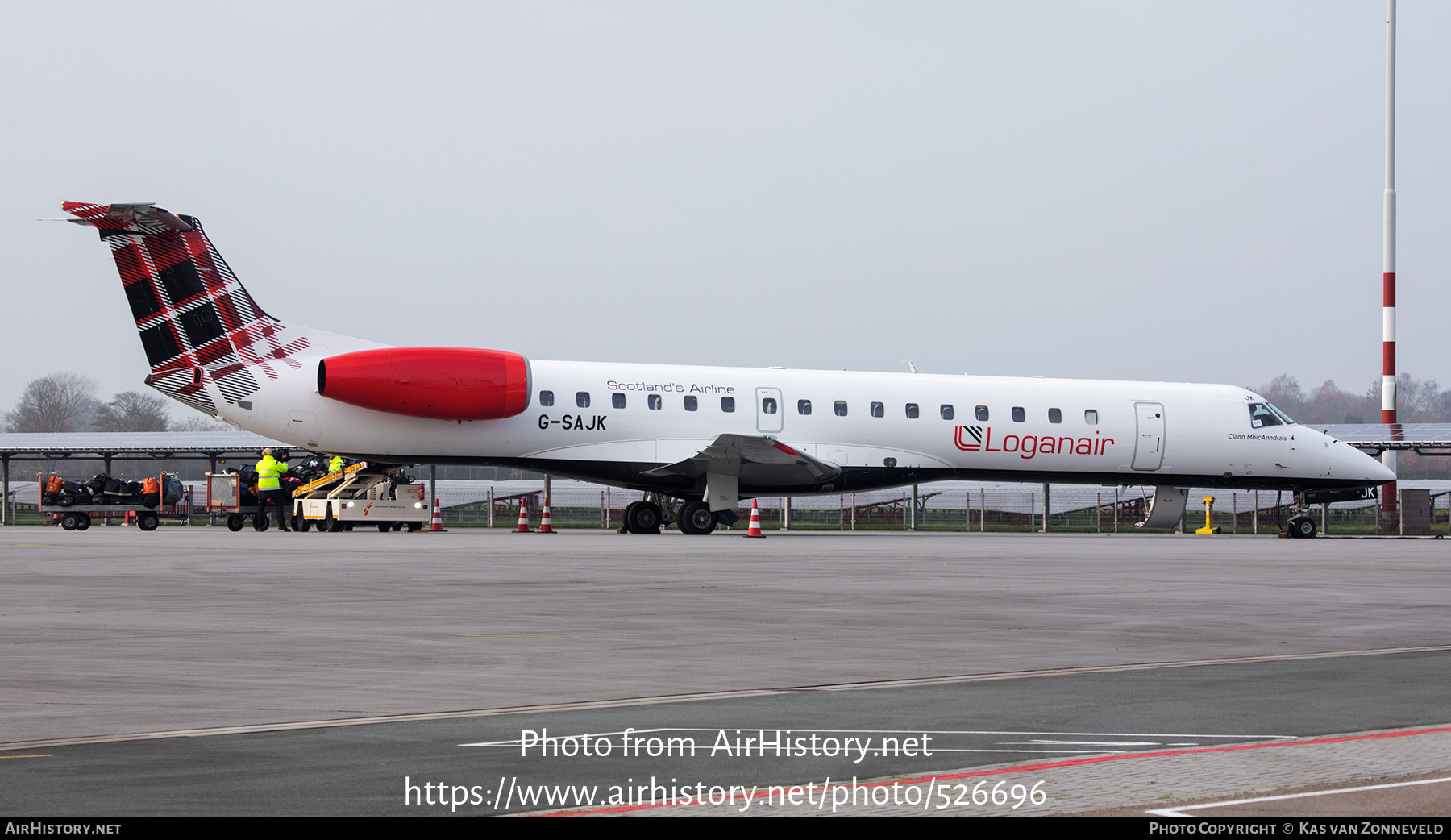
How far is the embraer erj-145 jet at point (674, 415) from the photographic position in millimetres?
29797

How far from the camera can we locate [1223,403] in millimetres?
33812

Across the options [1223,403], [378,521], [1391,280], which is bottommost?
[378,521]

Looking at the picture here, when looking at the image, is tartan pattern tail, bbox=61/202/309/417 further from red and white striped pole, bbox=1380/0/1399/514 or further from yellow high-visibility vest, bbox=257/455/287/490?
red and white striped pole, bbox=1380/0/1399/514

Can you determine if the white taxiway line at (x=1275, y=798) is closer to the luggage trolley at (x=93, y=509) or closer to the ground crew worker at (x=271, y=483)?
the ground crew worker at (x=271, y=483)

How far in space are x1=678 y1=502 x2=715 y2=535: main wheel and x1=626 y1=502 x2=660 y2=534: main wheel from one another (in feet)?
3.36

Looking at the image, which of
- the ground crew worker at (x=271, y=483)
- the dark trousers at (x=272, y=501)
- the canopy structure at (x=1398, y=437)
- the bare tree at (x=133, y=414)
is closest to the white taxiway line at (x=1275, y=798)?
the ground crew worker at (x=271, y=483)

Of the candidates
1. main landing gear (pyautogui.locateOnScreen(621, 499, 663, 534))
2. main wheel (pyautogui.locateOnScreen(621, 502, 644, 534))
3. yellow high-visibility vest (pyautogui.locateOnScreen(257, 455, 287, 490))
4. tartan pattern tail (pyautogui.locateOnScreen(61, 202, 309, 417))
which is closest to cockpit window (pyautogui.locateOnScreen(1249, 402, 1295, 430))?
main landing gear (pyautogui.locateOnScreen(621, 499, 663, 534))

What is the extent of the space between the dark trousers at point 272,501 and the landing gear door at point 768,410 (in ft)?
35.9

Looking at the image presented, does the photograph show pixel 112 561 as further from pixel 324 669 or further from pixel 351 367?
pixel 324 669

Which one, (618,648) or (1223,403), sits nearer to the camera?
(618,648)

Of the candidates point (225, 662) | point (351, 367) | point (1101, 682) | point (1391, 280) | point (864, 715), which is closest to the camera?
point (864, 715)

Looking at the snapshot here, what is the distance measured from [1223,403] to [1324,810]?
30.4 metres

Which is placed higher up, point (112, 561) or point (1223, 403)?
point (1223, 403)
